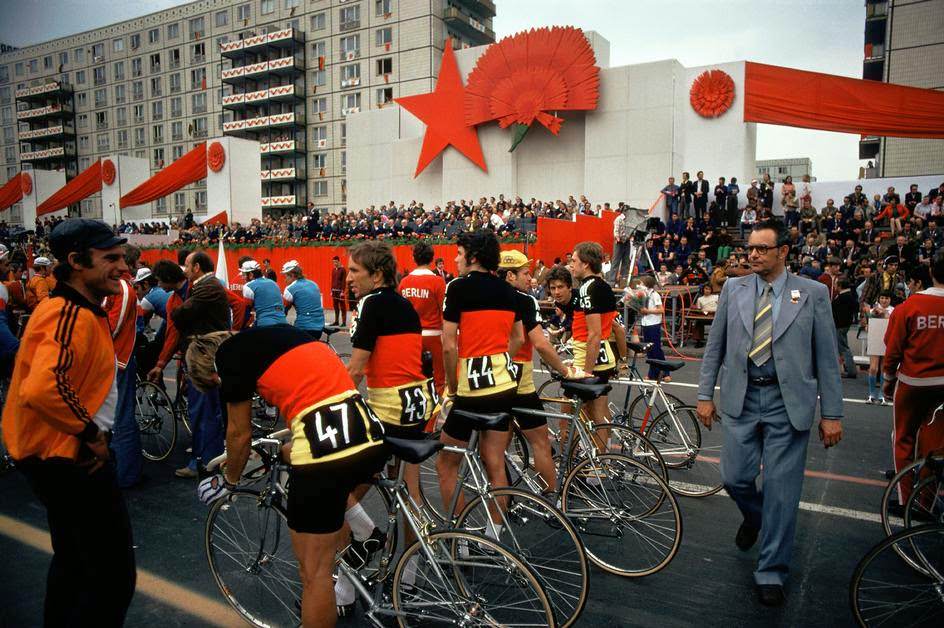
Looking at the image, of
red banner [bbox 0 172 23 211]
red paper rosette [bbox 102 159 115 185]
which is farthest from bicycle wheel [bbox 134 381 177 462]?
red banner [bbox 0 172 23 211]

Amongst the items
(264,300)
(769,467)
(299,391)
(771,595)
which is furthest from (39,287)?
(771,595)

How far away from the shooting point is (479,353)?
4.09m

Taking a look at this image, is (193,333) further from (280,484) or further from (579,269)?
(579,269)

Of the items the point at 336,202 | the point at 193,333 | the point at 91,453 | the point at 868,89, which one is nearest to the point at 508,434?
the point at 91,453

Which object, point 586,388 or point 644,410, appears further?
point 644,410

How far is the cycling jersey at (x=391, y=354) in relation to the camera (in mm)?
3615

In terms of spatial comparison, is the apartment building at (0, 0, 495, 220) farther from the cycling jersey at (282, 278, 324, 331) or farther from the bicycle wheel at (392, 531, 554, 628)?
the bicycle wheel at (392, 531, 554, 628)

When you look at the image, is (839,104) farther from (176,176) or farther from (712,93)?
(176,176)

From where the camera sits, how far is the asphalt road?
11.4ft

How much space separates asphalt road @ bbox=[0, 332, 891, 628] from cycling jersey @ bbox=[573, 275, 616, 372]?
135 cm

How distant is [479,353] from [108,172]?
126ft

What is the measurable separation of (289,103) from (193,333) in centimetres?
5851

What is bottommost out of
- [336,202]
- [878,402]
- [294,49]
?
[878,402]

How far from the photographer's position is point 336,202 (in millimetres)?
56625
